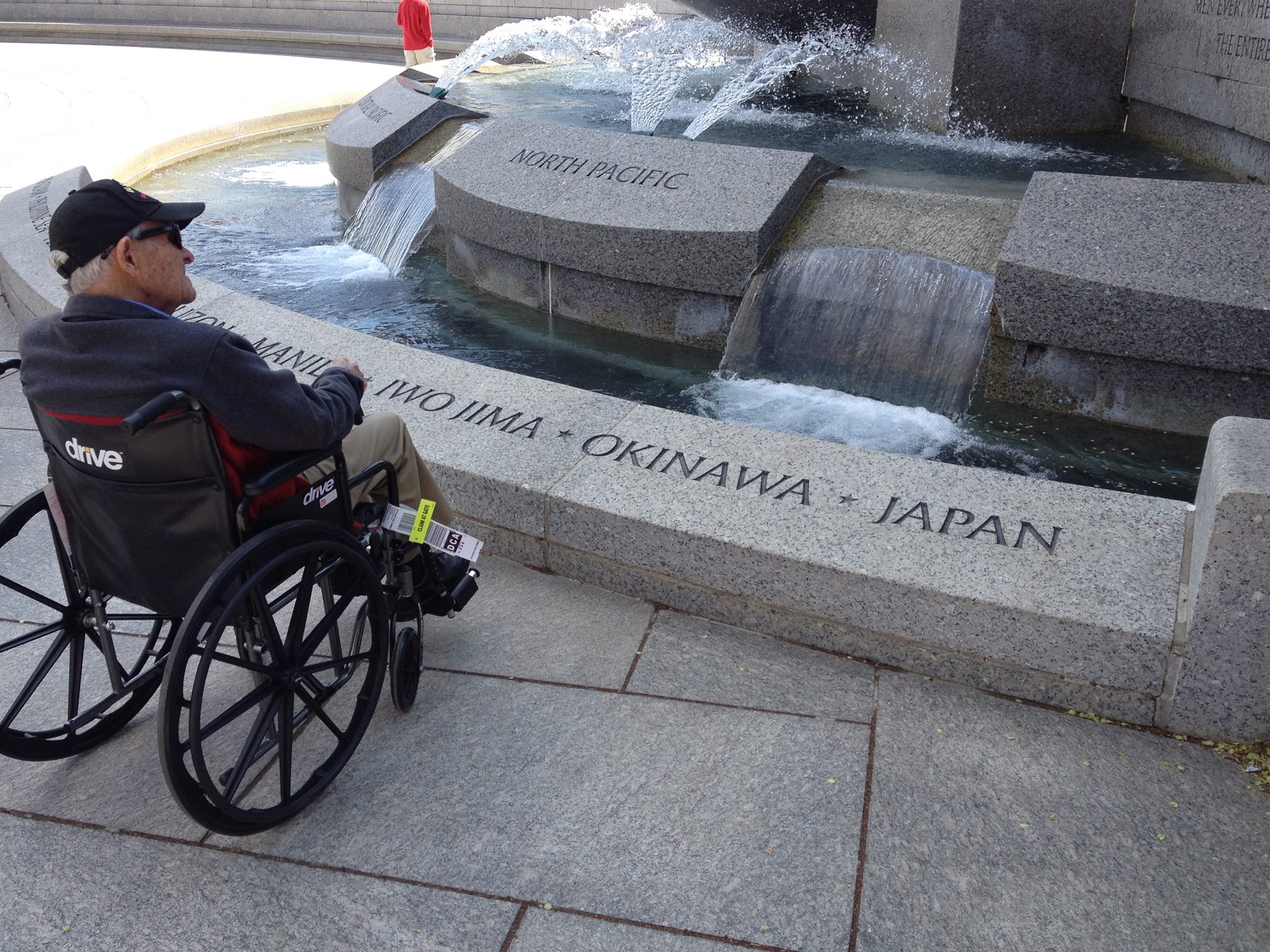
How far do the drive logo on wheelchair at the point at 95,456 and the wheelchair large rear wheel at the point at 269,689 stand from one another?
1.07ft

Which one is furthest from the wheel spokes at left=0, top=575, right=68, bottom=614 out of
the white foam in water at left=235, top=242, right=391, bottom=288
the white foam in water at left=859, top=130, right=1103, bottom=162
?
the white foam in water at left=859, top=130, right=1103, bottom=162

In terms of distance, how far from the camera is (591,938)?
2133 mm

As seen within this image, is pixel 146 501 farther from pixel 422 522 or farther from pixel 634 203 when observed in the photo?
pixel 634 203

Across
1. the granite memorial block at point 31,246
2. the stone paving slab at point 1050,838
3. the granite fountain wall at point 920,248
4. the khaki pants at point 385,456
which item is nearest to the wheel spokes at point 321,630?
the khaki pants at point 385,456

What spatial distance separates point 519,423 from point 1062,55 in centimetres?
→ 558

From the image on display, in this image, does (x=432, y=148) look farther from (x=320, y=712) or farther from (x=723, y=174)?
(x=320, y=712)

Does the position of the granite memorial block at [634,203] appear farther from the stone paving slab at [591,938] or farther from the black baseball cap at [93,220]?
the stone paving slab at [591,938]

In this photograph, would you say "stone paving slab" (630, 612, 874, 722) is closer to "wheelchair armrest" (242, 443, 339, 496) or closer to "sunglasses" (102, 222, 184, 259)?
"wheelchair armrest" (242, 443, 339, 496)

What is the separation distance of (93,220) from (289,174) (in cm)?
835

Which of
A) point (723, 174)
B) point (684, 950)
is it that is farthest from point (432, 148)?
point (684, 950)

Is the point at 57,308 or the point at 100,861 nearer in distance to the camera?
the point at 100,861

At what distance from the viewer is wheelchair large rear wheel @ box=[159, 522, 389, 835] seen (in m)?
2.03

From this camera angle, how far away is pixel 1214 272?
3906mm

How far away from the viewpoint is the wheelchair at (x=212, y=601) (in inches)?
82.2
